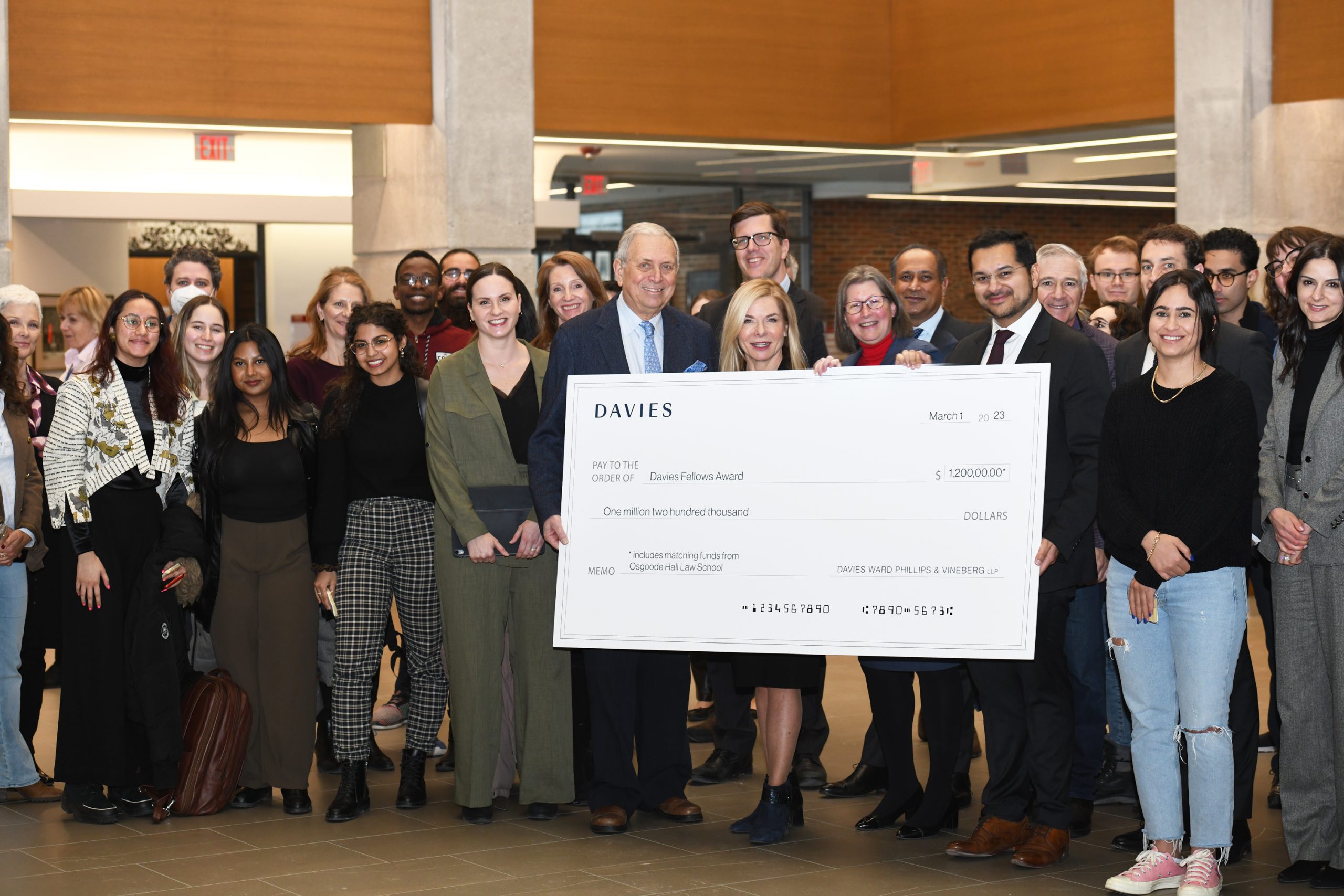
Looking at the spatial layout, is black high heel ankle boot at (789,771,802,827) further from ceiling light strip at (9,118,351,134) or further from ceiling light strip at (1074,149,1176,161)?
ceiling light strip at (1074,149,1176,161)

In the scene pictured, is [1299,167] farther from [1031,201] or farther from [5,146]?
[1031,201]

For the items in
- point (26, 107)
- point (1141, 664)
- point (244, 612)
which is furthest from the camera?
point (26, 107)

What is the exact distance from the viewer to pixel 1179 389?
454 centimetres

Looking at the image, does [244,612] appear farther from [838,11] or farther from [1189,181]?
[838,11]

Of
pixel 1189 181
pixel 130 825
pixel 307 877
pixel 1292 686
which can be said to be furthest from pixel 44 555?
pixel 1189 181

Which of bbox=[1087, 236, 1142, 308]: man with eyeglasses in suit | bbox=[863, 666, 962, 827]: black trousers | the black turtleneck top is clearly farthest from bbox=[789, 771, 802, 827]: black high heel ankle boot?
bbox=[1087, 236, 1142, 308]: man with eyeglasses in suit

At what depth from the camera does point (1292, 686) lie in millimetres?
4711

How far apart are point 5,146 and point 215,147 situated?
13.1ft

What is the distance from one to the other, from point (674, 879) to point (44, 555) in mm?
2949

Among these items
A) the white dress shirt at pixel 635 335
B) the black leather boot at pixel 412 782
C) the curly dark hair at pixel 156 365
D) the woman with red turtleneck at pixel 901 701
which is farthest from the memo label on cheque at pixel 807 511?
the curly dark hair at pixel 156 365

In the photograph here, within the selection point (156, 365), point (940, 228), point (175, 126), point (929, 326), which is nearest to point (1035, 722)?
point (929, 326)

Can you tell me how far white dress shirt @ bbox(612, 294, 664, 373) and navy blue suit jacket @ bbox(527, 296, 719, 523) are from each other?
0.01m

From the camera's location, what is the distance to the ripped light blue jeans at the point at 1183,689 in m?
4.46

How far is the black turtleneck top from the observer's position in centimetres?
466
